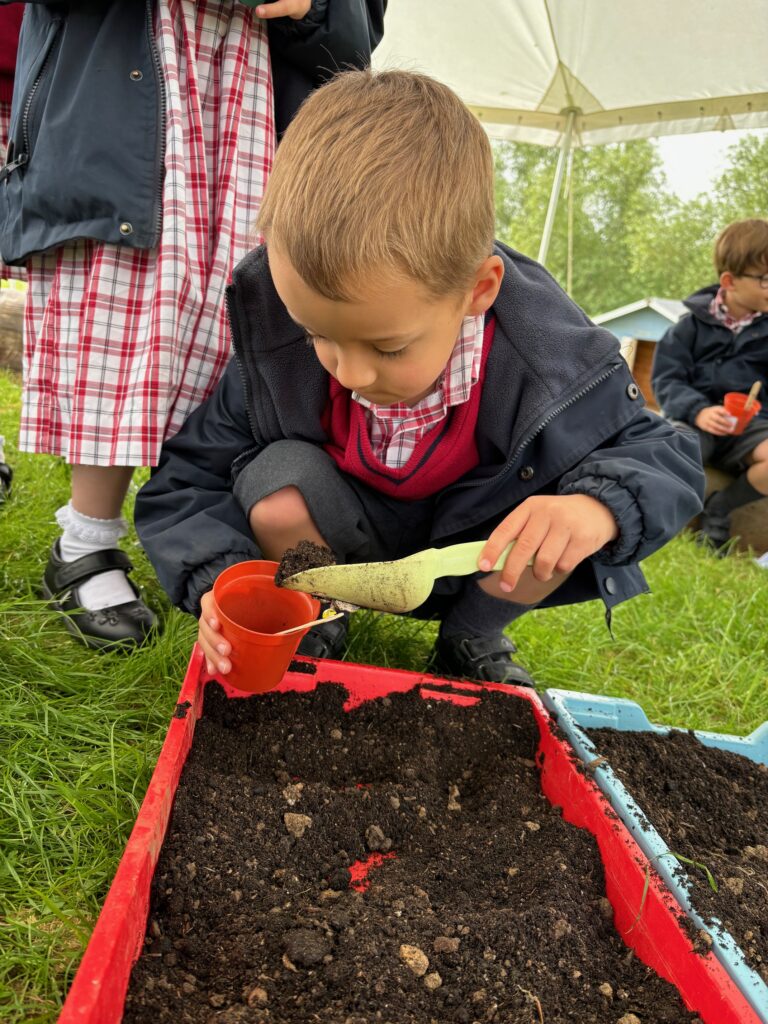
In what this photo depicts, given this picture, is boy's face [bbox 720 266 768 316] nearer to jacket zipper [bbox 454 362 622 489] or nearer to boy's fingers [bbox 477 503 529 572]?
jacket zipper [bbox 454 362 622 489]

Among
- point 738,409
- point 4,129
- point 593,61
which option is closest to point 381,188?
point 4,129

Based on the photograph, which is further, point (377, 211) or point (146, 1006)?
point (377, 211)

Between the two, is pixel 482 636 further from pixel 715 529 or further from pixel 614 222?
pixel 614 222

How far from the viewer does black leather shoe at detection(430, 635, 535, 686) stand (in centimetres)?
170

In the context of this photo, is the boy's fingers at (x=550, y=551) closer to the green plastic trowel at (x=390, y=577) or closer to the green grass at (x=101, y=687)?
the green plastic trowel at (x=390, y=577)

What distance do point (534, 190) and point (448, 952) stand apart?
29.6 meters

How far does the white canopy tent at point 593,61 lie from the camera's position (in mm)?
5020

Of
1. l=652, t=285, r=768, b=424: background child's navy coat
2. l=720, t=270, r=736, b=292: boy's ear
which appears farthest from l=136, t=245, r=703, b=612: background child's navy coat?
l=720, t=270, r=736, b=292: boy's ear

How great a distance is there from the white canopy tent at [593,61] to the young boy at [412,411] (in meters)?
4.43

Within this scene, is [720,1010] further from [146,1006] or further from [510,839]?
[146,1006]

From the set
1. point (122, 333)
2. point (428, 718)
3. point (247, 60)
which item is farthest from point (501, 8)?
point (428, 718)

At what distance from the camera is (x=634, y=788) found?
4.20 ft

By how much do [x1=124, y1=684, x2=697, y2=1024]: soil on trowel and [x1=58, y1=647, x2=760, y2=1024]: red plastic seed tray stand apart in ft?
0.07

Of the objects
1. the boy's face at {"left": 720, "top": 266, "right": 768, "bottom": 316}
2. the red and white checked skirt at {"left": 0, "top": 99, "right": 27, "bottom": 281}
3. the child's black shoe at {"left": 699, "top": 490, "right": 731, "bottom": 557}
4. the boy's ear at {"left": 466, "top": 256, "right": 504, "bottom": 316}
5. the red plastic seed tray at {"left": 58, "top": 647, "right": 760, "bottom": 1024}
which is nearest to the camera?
the red plastic seed tray at {"left": 58, "top": 647, "right": 760, "bottom": 1024}
